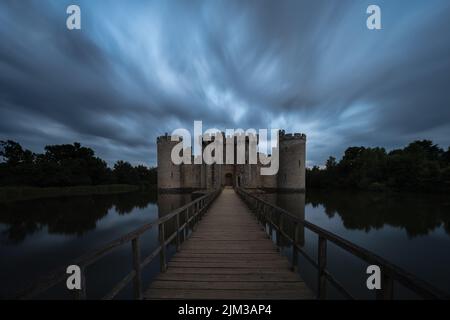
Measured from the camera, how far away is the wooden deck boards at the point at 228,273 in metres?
2.84

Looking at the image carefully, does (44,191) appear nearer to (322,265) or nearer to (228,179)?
(228,179)

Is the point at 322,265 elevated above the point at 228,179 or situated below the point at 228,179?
above

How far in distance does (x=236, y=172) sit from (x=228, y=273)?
26.3m

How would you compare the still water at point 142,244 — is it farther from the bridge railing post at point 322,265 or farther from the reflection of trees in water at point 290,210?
the bridge railing post at point 322,265

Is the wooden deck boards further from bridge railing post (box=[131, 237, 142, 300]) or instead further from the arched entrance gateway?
the arched entrance gateway

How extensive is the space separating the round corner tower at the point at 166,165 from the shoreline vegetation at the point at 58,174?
13.3m

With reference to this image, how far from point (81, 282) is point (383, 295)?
237cm

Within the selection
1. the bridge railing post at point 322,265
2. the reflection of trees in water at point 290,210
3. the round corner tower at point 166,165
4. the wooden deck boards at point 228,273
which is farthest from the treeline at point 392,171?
the bridge railing post at point 322,265

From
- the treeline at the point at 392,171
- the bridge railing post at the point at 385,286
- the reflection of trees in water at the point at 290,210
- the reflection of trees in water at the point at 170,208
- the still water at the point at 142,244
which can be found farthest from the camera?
the treeline at the point at 392,171

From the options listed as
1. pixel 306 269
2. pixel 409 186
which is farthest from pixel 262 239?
pixel 409 186

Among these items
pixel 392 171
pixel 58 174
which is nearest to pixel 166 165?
pixel 58 174

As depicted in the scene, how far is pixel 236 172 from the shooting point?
29.7 metres
